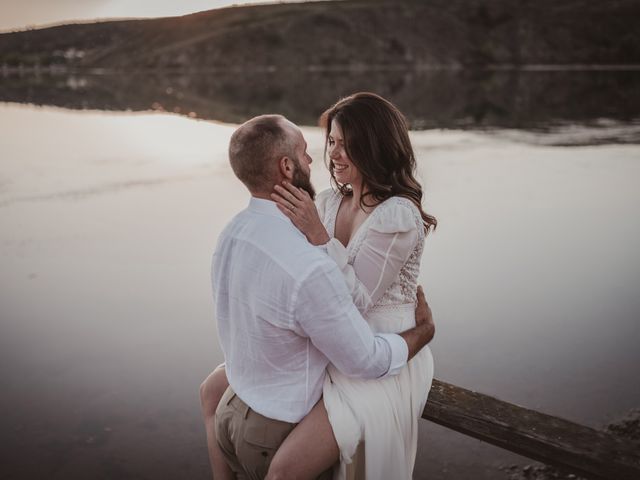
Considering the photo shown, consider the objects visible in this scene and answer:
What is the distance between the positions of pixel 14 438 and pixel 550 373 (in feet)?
18.2

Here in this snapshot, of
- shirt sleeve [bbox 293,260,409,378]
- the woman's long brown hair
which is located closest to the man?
shirt sleeve [bbox 293,260,409,378]

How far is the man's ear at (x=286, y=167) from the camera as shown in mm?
2258

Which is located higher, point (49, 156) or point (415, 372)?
point (415, 372)

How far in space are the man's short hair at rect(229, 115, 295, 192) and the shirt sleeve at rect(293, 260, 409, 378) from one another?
Result: 0.46 metres

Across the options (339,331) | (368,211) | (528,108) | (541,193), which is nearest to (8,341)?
(368,211)

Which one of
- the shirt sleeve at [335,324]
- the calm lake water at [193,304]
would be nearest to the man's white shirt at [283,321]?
the shirt sleeve at [335,324]

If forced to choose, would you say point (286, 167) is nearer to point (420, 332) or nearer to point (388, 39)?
point (420, 332)

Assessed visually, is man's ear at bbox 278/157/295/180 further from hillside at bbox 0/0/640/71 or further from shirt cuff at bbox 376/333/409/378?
hillside at bbox 0/0/640/71

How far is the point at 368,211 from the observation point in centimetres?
320

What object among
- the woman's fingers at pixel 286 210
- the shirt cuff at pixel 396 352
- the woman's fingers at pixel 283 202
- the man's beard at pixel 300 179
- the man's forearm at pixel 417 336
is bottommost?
the man's forearm at pixel 417 336

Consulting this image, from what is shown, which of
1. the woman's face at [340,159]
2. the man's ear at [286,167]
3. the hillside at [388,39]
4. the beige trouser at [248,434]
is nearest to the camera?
the man's ear at [286,167]

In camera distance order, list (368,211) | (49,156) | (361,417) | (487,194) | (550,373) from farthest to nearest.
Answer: (49,156) → (487,194) → (550,373) → (368,211) → (361,417)

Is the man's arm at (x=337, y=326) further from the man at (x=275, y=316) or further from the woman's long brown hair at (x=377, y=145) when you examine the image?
the woman's long brown hair at (x=377, y=145)

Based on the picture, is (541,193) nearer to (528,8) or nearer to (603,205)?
(603,205)
